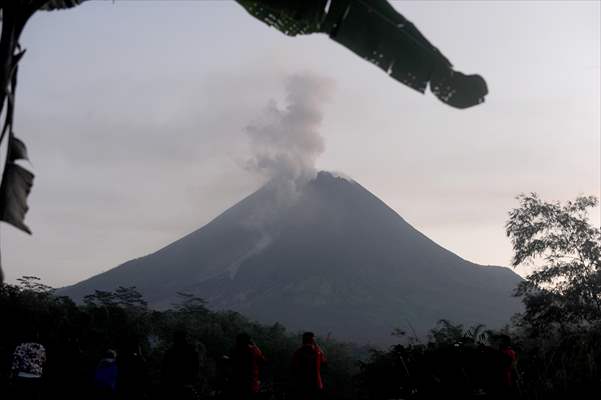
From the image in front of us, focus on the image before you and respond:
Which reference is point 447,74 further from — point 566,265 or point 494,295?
point 494,295

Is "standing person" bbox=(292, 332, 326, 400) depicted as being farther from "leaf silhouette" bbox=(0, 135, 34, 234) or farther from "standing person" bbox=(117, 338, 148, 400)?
"leaf silhouette" bbox=(0, 135, 34, 234)

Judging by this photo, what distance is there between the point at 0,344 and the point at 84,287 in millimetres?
192423

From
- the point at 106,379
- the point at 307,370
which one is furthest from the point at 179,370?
the point at 307,370

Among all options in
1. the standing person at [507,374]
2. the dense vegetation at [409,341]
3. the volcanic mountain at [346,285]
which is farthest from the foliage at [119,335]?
the volcanic mountain at [346,285]

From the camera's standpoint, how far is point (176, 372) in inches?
302

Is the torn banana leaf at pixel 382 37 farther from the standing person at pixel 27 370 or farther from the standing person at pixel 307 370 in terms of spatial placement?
the standing person at pixel 27 370

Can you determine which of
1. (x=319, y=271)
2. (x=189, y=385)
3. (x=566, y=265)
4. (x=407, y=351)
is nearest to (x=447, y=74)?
(x=189, y=385)

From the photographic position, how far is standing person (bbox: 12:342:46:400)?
22.0ft

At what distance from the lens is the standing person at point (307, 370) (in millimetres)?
7297

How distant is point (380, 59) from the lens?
4.11m

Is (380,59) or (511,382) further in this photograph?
(511,382)

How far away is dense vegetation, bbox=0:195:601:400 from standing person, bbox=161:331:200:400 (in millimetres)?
658

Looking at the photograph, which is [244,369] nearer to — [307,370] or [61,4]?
[307,370]

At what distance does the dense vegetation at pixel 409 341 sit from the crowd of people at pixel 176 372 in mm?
304
